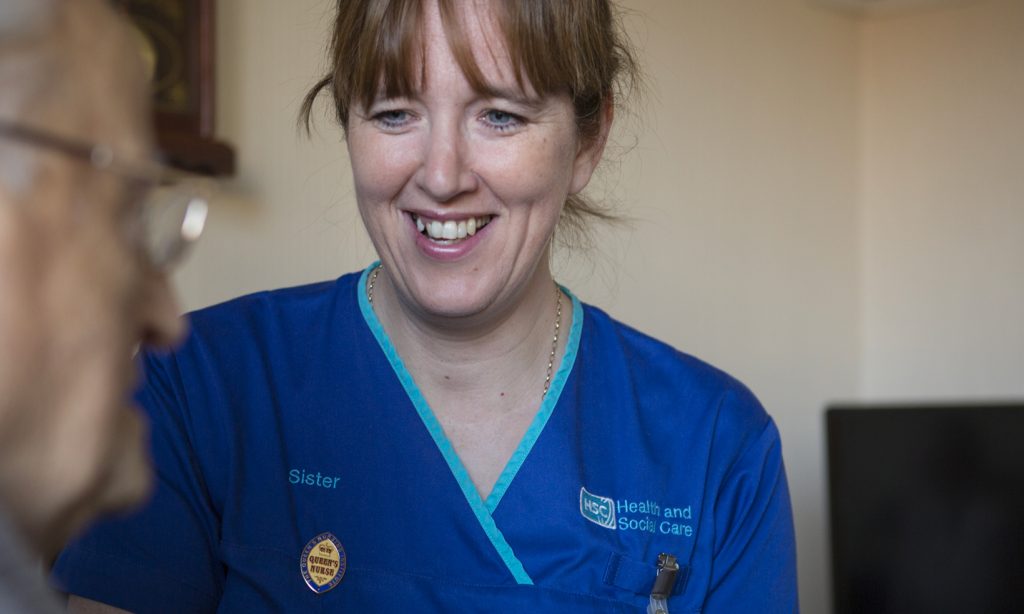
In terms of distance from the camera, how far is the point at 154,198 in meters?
0.76

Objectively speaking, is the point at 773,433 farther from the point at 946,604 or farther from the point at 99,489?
the point at 946,604

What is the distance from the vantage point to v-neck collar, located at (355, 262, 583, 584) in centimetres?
153

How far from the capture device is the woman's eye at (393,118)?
1.45m

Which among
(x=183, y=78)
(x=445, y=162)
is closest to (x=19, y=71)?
(x=445, y=162)

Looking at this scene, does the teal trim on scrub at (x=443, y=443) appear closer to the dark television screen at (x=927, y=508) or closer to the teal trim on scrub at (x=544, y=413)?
the teal trim on scrub at (x=544, y=413)

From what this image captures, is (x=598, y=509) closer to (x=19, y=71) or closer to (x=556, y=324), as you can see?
(x=556, y=324)

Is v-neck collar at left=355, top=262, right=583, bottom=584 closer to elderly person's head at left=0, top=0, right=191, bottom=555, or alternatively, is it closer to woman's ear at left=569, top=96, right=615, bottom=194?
woman's ear at left=569, top=96, right=615, bottom=194

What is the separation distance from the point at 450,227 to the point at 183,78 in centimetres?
71

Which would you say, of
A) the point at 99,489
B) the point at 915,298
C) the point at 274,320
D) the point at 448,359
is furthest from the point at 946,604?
the point at 99,489

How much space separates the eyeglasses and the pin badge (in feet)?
2.41

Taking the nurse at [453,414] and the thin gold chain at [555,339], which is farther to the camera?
the thin gold chain at [555,339]

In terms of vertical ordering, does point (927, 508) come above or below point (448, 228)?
below

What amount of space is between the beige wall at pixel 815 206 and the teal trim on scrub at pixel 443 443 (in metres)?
1.06

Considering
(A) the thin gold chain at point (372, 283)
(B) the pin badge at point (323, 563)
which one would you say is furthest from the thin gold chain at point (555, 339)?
(B) the pin badge at point (323, 563)
